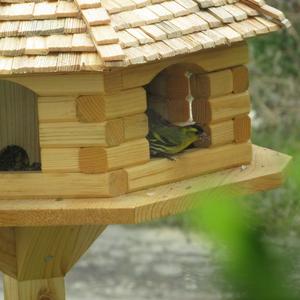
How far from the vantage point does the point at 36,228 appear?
200cm

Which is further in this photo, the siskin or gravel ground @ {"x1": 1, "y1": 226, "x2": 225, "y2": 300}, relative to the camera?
gravel ground @ {"x1": 1, "y1": 226, "x2": 225, "y2": 300}

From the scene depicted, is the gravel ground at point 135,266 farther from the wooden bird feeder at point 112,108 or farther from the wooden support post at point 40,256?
the wooden bird feeder at point 112,108

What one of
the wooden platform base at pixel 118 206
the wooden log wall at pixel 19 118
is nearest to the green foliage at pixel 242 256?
the wooden platform base at pixel 118 206

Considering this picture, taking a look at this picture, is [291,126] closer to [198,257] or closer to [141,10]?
[198,257]

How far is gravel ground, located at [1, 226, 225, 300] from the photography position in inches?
211

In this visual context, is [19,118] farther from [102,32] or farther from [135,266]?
[135,266]

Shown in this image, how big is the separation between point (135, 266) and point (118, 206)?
413 centimetres

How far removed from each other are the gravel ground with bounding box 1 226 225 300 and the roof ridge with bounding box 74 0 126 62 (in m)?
3.54

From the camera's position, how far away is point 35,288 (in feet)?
7.14

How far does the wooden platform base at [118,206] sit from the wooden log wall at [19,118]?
245 mm

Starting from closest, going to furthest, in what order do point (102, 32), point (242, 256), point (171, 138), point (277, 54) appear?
point (242, 256), point (102, 32), point (171, 138), point (277, 54)

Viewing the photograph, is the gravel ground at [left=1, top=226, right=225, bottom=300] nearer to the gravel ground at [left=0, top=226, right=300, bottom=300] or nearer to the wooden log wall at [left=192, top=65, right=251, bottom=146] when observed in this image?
the gravel ground at [left=0, top=226, right=300, bottom=300]

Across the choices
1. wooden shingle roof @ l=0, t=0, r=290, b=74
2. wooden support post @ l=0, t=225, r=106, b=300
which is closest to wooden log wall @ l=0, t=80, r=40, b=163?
wooden support post @ l=0, t=225, r=106, b=300

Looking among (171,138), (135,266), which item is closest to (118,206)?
(171,138)
